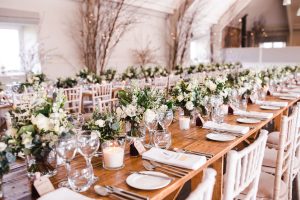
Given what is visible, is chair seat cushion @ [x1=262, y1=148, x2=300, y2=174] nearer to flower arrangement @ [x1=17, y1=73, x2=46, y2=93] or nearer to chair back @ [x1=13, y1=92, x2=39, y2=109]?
chair back @ [x1=13, y1=92, x2=39, y2=109]

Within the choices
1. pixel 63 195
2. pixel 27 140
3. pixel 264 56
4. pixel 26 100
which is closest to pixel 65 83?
pixel 26 100

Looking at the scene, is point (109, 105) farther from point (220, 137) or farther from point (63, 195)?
point (63, 195)

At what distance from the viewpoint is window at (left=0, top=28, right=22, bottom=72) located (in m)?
6.71

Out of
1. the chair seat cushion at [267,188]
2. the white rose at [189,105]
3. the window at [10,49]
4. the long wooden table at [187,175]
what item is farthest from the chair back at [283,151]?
the window at [10,49]

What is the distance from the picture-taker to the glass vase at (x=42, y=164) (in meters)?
1.44

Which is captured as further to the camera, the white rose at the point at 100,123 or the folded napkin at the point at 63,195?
the white rose at the point at 100,123

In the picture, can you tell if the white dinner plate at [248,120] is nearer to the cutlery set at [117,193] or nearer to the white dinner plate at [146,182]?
the white dinner plate at [146,182]

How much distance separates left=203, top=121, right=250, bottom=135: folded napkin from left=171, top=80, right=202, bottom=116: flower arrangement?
17 cm

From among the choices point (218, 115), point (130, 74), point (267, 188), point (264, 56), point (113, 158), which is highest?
point (264, 56)

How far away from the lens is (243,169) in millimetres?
1630

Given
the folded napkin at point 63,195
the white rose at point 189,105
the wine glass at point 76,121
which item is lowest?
the folded napkin at point 63,195

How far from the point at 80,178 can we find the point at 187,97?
1289 mm

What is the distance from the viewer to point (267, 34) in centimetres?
1661

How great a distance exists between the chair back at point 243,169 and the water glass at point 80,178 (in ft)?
2.04
